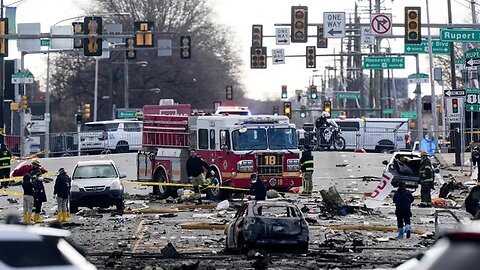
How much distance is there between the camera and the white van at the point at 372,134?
7656 cm

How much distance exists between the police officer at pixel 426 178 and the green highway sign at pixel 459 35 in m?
8.24

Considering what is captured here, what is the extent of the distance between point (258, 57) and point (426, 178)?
2090 centimetres

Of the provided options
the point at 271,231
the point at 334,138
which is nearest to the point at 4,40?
the point at 271,231

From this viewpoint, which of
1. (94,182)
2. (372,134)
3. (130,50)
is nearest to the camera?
(94,182)

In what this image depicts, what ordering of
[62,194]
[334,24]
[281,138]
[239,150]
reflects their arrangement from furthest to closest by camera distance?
[334,24] < [281,138] < [239,150] < [62,194]

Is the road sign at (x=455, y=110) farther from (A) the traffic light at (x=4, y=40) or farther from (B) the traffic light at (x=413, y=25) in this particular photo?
(A) the traffic light at (x=4, y=40)

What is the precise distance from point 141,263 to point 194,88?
86.5 m

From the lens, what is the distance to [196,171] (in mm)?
38875

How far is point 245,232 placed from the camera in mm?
23703

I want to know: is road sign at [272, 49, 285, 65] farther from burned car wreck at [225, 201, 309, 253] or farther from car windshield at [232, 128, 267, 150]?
burned car wreck at [225, 201, 309, 253]

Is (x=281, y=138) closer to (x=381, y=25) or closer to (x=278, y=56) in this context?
(x=381, y=25)

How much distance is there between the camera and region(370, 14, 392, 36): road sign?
1810 inches

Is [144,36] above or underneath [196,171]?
above

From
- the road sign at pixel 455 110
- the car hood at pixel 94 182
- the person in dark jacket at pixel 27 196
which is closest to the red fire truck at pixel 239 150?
the car hood at pixel 94 182
